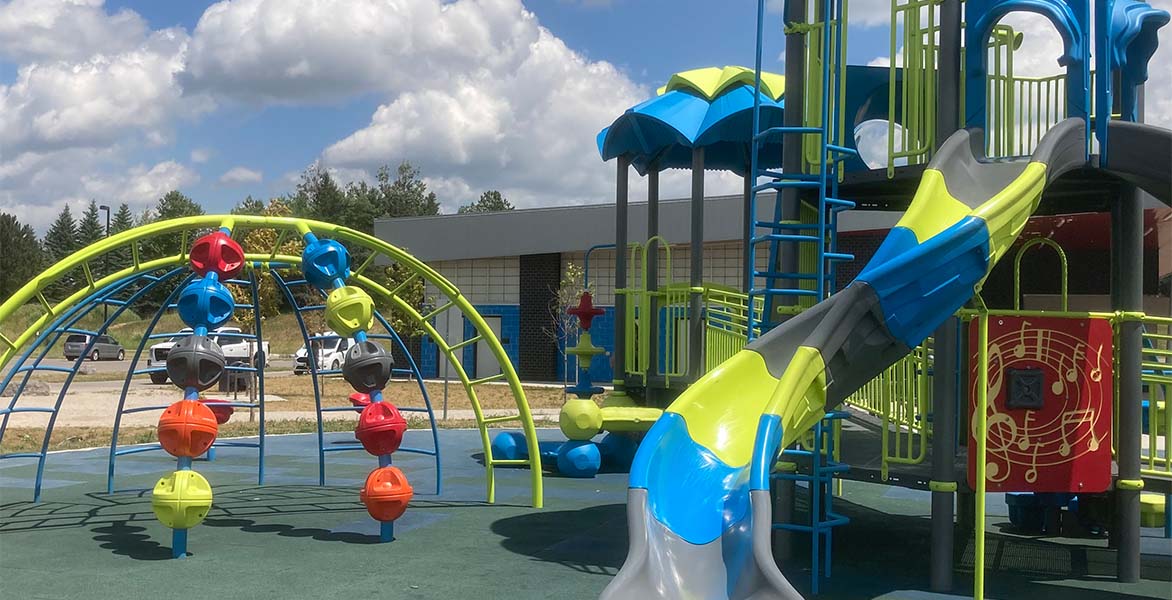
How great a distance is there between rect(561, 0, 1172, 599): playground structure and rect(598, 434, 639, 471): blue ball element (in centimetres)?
547

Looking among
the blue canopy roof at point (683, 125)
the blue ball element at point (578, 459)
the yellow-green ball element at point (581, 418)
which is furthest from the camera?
the blue ball element at point (578, 459)

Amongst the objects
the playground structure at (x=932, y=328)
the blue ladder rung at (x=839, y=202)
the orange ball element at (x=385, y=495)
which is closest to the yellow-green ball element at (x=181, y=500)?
the orange ball element at (x=385, y=495)

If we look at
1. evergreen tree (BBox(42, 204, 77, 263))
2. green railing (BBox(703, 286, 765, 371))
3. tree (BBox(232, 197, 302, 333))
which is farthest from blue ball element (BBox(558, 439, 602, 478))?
evergreen tree (BBox(42, 204, 77, 263))

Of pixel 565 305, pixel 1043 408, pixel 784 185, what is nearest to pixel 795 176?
pixel 784 185

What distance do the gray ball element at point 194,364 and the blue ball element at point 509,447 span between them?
6264 mm

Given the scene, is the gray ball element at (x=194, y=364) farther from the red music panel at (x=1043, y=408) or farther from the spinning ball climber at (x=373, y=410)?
the red music panel at (x=1043, y=408)

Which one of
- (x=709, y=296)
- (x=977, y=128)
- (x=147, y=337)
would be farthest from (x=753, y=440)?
(x=147, y=337)

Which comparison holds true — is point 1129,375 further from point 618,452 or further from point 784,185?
point 618,452

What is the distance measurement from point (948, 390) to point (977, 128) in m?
1.93

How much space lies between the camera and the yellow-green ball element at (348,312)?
928cm

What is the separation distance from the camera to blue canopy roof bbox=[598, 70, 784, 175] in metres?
13.4

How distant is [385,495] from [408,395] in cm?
1981

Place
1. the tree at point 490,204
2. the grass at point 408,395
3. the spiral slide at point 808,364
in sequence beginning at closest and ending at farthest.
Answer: the spiral slide at point 808,364, the grass at point 408,395, the tree at point 490,204

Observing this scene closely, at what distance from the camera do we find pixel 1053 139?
7457 millimetres
